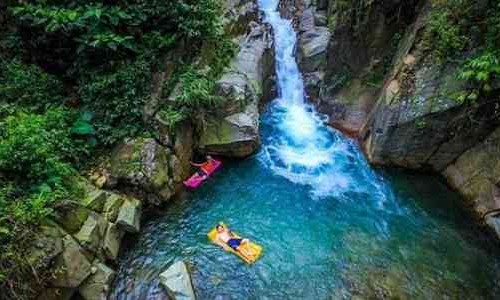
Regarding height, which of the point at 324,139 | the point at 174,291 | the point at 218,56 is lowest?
the point at 174,291

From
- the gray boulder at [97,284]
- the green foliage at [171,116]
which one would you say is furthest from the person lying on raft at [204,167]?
the gray boulder at [97,284]

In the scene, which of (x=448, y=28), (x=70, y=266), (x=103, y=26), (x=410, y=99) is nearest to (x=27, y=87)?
(x=103, y=26)

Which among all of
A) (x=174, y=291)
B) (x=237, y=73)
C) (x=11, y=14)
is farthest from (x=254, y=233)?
(x=11, y=14)

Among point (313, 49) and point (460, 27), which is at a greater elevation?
point (460, 27)

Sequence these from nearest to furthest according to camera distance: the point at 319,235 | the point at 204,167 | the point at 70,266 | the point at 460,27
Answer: the point at 70,266 → the point at 319,235 → the point at 460,27 → the point at 204,167

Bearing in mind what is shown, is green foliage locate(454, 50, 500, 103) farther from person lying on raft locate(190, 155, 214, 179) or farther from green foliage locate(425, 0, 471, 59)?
person lying on raft locate(190, 155, 214, 179)

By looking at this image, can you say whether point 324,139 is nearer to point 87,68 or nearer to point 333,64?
point 333,64

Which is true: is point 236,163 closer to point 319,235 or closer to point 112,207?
point 319,235
